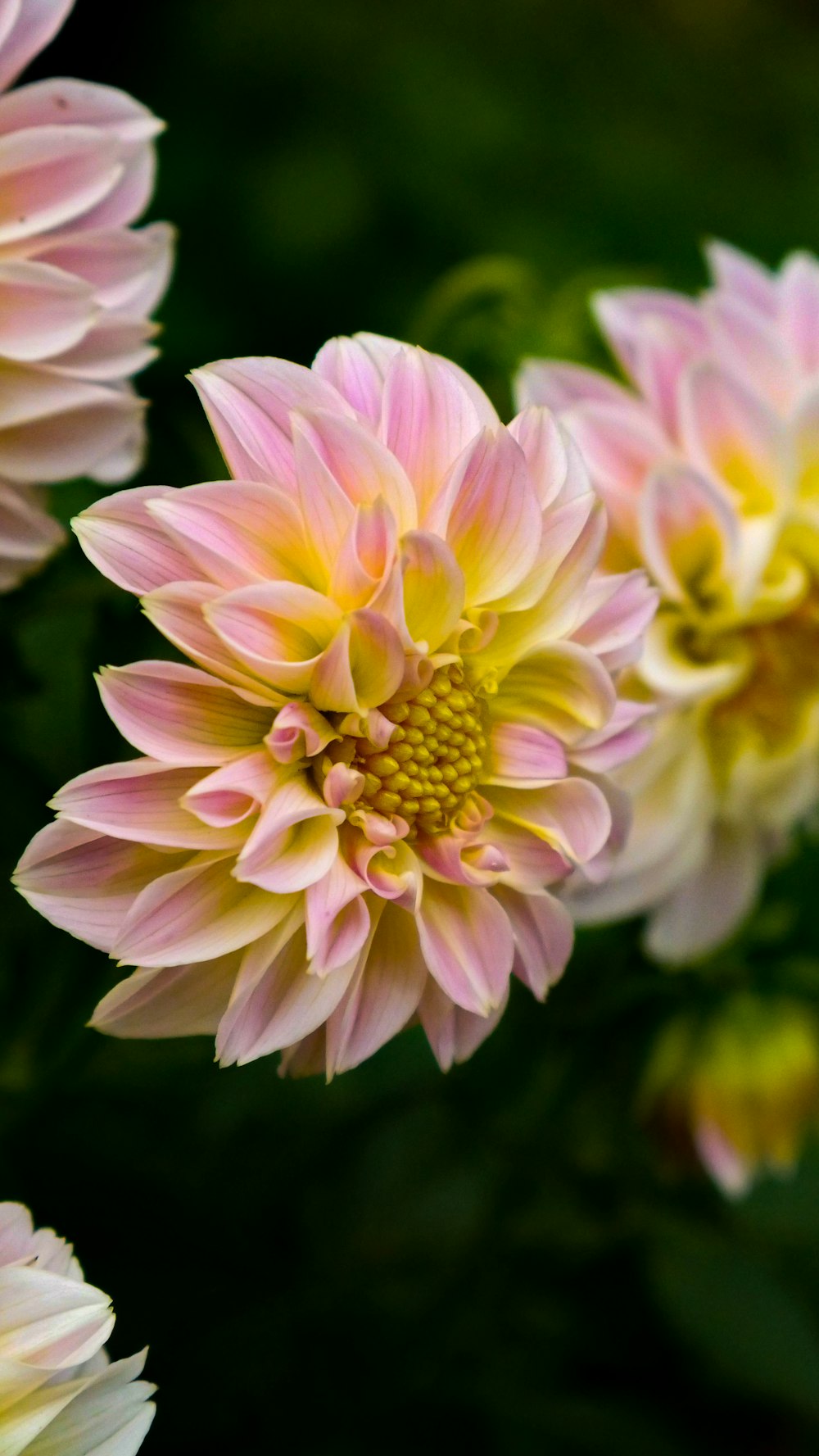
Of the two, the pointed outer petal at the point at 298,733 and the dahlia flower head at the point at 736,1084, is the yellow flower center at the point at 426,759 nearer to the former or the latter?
the pointed outer petal at the point at 298,733

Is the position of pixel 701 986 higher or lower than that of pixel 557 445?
lower

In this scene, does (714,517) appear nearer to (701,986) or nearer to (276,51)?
(701,986)

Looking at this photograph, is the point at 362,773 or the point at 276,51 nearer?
the point at 362,773

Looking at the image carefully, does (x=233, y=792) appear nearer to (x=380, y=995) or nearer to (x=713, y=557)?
(x=380, y=995)

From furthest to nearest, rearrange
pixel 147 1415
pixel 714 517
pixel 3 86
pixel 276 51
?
pixel 276 51 < pixel 714 517 < pixel 3 86 < pixel 147 1415

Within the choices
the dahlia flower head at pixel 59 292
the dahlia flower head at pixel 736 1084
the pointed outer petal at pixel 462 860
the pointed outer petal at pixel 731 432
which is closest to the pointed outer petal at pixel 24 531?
the dahlia flower head at pixel 59 292

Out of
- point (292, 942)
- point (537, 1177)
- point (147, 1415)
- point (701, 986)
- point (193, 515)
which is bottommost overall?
point (537, 1177)

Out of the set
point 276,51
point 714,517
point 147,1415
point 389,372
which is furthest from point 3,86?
point 276,51
